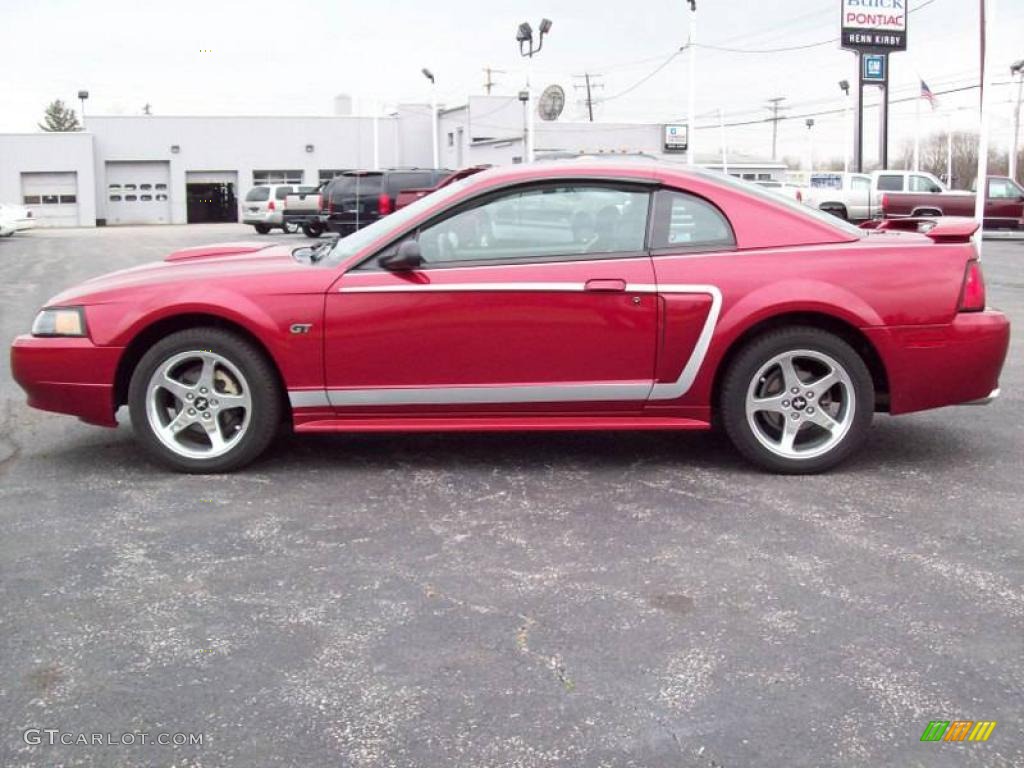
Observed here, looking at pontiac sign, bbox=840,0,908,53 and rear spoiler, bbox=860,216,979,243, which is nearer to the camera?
rear spoiler, bbox=860,216,979,243

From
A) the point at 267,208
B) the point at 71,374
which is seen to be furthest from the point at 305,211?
the point at 71,374

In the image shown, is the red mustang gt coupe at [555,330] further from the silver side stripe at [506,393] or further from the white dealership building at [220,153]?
the white dealership building at [220,153]

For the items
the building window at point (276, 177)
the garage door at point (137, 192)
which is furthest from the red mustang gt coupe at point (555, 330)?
the garage door at point (137, 192)

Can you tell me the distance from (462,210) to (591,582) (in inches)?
83.2

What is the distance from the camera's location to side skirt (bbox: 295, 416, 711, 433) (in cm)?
507

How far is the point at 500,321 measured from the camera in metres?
4.96

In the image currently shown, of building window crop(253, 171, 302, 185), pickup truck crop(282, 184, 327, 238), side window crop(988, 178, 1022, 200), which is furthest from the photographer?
building window crop(253, 171, 302, 185)

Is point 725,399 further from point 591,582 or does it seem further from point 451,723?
point 451,723

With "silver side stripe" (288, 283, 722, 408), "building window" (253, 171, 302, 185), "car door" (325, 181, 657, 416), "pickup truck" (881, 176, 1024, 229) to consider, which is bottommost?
"silver side stripe" (288, 283, 722, 408)

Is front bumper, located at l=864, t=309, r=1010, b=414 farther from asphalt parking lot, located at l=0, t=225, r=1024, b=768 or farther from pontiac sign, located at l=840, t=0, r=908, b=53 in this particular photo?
pontiac sign, located at l=840, t=0, r=908, b=53

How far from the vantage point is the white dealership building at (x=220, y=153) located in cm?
5797

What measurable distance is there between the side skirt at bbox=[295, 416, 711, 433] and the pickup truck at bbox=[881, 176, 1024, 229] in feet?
87.8

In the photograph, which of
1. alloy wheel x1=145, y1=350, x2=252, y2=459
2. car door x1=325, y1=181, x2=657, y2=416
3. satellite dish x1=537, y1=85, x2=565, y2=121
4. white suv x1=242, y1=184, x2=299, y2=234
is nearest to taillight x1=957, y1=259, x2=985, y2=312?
car door x1=325, y1=181, x2=657, y2=416

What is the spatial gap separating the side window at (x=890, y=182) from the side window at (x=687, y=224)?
2755cm
